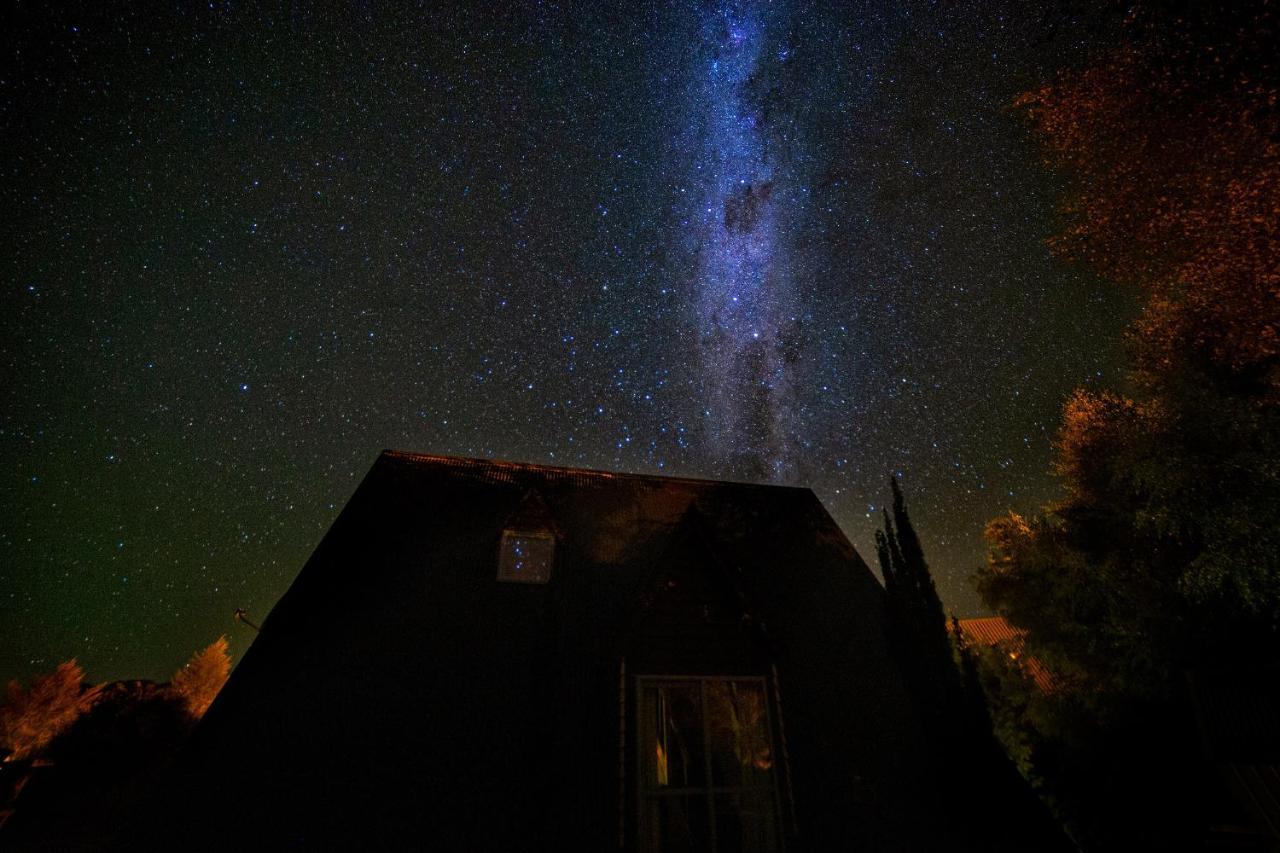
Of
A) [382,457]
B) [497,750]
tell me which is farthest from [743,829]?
[382,457]

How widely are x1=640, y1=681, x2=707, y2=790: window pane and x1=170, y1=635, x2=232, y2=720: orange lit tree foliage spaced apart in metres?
→ 39.1

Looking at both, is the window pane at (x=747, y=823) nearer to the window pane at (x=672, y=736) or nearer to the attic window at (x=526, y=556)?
the window pane at (x=672, y=736)

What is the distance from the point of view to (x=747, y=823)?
24.3 feet

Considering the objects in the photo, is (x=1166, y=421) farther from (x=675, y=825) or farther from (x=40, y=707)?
(x=40, y=707)

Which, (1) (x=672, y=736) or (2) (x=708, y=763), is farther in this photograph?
(1) (x=672, y=736)

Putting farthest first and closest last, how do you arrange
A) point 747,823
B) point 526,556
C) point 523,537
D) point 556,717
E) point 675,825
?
point 523,537 < point 526,556 < point 556,717 < point 747,823 < point 675,825

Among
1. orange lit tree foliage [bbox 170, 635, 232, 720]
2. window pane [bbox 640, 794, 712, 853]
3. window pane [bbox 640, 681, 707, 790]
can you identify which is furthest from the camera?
orange lit tree foliage [bbox 170, 635, 232, 720]

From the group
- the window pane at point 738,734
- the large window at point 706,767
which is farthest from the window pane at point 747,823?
the window pane at point 738,734

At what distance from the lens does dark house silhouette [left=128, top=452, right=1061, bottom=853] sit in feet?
23.3

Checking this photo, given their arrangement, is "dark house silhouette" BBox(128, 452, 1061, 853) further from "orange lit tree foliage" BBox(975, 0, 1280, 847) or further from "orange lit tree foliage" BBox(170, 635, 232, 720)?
"orange lit tree foliage" BBox(170, 635, 232, 720)

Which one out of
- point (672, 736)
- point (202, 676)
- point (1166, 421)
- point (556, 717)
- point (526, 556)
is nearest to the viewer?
point (672, 736)

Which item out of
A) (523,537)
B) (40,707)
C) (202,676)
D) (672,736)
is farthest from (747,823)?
(40,707)

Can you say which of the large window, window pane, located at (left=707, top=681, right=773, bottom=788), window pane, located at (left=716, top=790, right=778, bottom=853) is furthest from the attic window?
window pane, located at (left=716, top=790, right=778, bottom=853)

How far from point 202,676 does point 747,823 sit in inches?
1815
